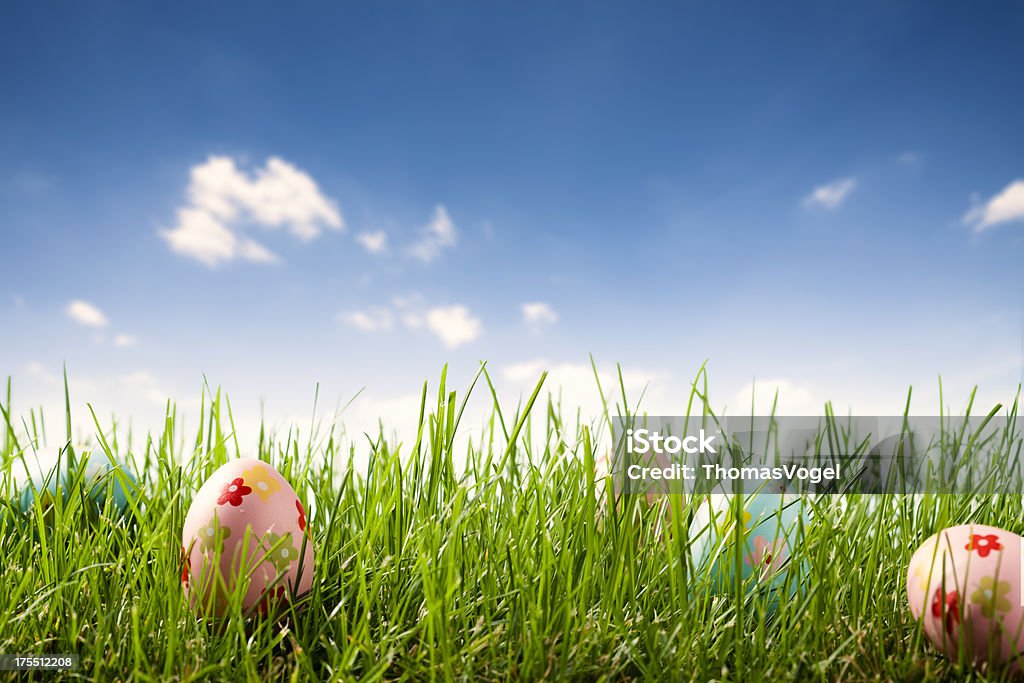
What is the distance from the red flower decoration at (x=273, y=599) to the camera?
1444 mm

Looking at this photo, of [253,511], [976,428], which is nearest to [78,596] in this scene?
[253,511]

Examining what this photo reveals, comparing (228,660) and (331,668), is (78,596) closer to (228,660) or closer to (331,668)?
(228,660)

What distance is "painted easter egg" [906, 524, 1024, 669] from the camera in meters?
1.33

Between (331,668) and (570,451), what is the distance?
27.7 inches

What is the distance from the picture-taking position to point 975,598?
1.34 meters

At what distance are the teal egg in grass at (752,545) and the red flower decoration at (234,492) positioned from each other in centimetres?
90

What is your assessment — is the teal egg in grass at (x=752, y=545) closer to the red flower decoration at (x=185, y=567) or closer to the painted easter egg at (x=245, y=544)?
the painted easter egg at (x=245, y=544)

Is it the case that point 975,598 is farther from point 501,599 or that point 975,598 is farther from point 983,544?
point 501,599

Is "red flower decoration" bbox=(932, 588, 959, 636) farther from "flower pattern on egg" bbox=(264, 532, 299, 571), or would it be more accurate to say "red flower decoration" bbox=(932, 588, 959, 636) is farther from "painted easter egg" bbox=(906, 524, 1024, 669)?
"flower pattern on egg" bbox=(264, 532, 299, 571)

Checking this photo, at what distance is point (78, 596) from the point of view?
1.64 m

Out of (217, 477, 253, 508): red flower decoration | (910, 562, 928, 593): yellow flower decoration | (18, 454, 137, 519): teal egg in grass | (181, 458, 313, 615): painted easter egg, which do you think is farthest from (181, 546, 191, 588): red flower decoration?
(910, 562, 928, 593): yellow flower decoration

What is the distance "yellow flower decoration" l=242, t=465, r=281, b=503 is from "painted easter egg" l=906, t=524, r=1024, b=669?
125cm

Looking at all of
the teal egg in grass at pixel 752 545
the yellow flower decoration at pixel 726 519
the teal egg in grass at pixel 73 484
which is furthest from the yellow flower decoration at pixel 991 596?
the teal egg in grass at pixel 73 484

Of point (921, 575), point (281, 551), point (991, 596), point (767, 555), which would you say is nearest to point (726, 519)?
point (767, 555)
